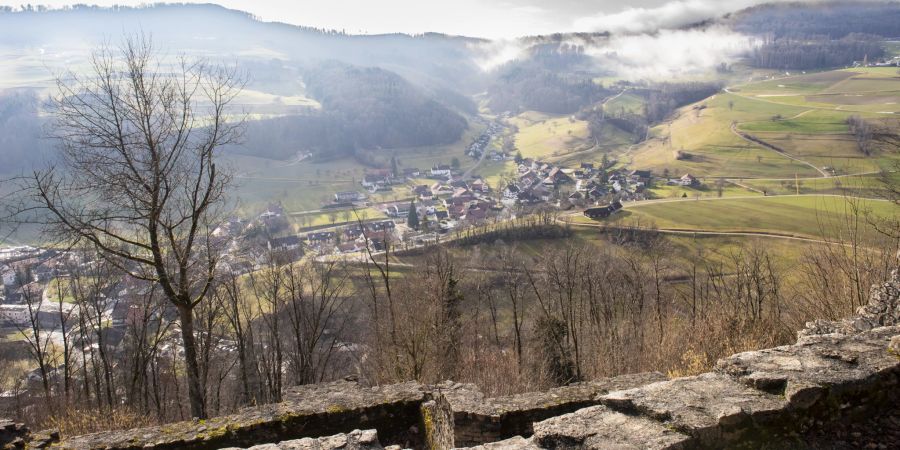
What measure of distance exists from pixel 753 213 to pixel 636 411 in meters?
87.5

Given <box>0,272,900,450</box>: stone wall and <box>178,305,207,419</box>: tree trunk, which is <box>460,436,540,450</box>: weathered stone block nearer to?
<box>0,272,900,450</box>: stone wall

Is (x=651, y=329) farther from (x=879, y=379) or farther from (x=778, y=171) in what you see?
(x=778, y=171)

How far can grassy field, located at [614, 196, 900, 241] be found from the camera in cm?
7006

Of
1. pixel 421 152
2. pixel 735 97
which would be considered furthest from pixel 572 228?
pixel 735 97

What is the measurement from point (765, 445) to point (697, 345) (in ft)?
41.3

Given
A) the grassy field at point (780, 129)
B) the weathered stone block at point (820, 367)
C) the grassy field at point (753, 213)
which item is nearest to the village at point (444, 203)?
the grassy field at point (753, 213)

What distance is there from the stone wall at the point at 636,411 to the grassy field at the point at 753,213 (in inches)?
2815

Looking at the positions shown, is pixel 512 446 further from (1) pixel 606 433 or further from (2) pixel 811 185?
(2) pixel 811 185

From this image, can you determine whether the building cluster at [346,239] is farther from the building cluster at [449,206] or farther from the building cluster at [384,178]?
the building cluster at [384,178]

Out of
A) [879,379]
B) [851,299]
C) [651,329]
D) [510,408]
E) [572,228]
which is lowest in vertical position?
[572,228]

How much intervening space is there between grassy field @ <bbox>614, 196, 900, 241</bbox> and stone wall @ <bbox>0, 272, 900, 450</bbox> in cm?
7149

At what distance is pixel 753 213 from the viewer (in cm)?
7931

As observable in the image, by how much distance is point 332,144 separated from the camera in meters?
175

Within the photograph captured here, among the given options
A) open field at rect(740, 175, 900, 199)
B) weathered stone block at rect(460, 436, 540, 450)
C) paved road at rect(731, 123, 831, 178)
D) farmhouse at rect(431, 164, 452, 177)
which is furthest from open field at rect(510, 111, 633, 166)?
weathered stone block at rect(460, 436, 540, 450)
